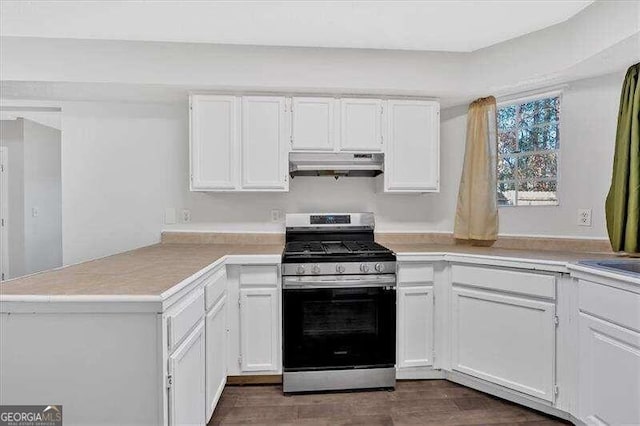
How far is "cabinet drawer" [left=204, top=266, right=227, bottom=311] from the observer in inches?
68.0

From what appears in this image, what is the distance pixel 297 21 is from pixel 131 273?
1.85m

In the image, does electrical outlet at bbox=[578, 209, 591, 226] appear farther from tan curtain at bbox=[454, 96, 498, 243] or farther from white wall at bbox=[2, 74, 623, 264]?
white wall at bbox=[2, 74, 623, 264]

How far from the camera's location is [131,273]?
1.50m

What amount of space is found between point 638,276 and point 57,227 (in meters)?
6.18

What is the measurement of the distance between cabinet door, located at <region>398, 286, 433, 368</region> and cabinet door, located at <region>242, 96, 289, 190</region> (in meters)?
1.28

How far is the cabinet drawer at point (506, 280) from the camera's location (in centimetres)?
192

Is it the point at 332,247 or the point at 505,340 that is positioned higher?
the point at 332,247

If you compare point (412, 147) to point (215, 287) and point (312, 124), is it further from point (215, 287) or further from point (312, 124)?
point (215, 287)

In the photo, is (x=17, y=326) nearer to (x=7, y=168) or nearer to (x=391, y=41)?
(x=391, y=41)

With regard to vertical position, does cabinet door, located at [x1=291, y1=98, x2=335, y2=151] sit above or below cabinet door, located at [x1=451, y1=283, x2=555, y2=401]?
above

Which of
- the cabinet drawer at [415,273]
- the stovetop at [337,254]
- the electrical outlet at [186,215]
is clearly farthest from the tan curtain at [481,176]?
the electrical outlet at [186,215]

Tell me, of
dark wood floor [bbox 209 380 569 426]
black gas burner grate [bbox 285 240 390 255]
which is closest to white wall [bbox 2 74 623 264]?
black gas burner grate [bbox 285 240 390 255]

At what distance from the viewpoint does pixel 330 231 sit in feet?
9.14

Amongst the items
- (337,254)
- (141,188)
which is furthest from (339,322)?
(141,188)
